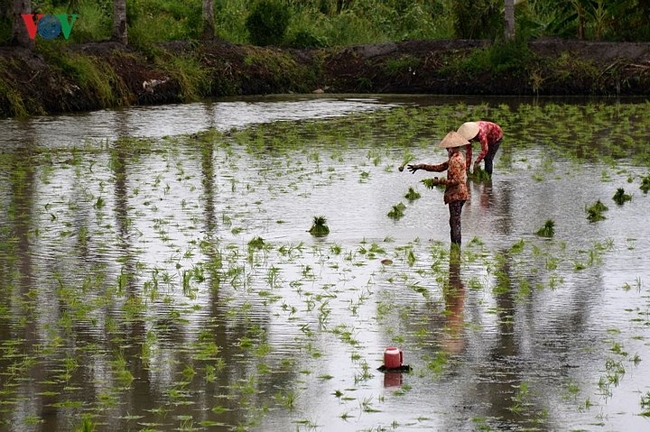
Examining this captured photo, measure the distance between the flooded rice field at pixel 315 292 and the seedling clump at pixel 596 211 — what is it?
0.09 feet

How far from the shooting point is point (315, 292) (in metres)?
11.6

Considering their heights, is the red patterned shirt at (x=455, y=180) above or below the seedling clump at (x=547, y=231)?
above

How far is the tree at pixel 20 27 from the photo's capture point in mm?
28547

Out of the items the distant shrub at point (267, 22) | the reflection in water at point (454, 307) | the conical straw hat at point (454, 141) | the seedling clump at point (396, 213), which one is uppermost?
the distant shrub at point (267, 22)

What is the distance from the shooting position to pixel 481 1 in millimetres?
36469

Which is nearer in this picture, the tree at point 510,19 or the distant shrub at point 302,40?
the tree at point 510,19

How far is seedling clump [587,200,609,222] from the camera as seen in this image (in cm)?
1515

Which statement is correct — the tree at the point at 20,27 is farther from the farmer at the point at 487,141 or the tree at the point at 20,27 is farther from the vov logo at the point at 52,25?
the farmer at the point at 487,141

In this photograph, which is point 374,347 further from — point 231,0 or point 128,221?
point 231,0

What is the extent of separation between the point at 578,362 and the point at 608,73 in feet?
80.9

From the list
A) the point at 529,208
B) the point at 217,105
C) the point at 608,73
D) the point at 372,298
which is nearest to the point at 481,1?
the point at 608,73

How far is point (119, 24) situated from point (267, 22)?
6155 millimetres

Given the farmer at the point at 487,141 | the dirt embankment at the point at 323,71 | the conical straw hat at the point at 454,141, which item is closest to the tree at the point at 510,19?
the dirt embankment at the point at 323,71

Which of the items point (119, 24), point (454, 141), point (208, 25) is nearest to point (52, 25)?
point (119, 24)
